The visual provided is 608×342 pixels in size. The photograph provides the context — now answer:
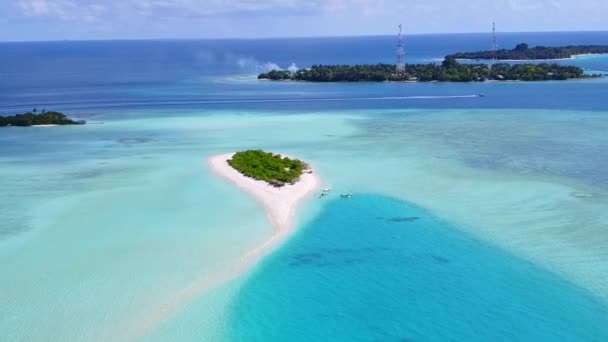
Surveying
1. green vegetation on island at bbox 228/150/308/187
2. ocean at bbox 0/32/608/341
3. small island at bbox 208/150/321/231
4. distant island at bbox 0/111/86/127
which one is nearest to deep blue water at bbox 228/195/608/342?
ocean at bbox 0/32/608/341

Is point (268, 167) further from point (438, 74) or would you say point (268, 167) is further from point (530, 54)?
point (530, 54)

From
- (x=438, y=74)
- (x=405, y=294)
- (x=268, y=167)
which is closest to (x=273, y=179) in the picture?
(x=268, y=167)

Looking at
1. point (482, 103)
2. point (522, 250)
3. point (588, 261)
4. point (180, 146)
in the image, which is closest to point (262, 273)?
point (522, 250)

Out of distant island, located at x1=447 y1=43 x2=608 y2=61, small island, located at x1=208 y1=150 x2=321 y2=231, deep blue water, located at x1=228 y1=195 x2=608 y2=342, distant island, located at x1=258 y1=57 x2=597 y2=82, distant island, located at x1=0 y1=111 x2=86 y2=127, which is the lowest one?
deep blue water, located at x1=228 y1=195 x2=608 y2=342

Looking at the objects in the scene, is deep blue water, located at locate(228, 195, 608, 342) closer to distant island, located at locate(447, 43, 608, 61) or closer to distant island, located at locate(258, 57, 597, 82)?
distant island, located at locate(258, 57, 597, 82)

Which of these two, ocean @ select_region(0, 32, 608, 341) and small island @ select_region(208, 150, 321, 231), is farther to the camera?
small island @ select_region(208, 150, 321, 231)

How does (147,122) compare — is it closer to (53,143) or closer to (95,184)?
(53,143)
